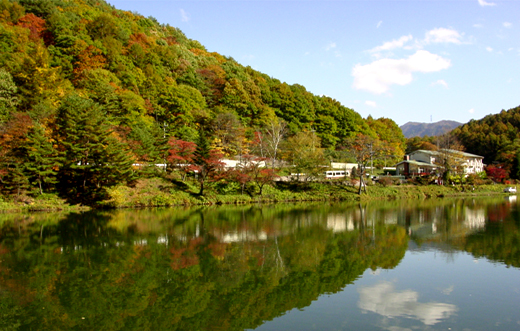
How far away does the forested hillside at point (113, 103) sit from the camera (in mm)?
26812

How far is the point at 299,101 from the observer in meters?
64.3

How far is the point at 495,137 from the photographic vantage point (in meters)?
68.6

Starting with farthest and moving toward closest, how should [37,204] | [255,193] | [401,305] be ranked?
1. [255,193]
2. [37,204]
3. [401,305]

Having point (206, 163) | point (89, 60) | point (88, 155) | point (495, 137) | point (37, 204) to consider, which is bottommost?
point (37, 204)

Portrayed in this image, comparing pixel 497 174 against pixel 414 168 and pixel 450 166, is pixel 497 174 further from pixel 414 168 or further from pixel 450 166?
pixel 450 166

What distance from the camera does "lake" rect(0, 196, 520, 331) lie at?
7637mm

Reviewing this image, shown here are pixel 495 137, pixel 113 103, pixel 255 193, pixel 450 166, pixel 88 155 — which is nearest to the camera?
pixel 88 155

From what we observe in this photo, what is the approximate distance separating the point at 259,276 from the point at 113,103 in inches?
1272

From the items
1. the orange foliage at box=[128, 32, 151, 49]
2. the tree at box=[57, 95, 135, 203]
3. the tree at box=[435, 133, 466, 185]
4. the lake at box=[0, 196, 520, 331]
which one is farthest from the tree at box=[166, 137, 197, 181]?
the orange foliage at box=[128, 32, 151, 49]

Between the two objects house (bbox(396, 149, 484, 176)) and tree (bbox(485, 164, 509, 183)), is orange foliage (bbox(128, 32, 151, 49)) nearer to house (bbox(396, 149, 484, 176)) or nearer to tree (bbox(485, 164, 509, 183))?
house (bbox(396, 149, 484, 176))

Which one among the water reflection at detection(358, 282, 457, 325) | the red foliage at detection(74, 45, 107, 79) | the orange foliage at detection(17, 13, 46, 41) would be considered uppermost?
the orange foliage at detection(17, 13, 46, 41)

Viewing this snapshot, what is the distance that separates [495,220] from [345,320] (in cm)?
1809

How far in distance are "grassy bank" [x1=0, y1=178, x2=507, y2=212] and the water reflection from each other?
22.6 metres

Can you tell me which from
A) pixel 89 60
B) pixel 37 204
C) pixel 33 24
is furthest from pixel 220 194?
pixel 33 24
